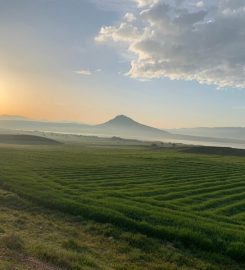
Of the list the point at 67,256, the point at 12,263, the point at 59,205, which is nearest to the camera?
the point at 12,263

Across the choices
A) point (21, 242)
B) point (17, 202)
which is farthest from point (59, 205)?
point (21, 242)

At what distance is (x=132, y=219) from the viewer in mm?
21812

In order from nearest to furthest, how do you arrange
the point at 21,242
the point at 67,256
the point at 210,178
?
1. the point at 67,256
2. the point at 21,242
3. the point at 210,178

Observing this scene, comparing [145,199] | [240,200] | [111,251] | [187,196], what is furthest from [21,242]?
[240,200]

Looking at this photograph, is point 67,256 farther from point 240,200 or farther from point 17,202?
point 240,200

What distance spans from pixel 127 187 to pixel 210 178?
12.1m

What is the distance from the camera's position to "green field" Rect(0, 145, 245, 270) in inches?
663

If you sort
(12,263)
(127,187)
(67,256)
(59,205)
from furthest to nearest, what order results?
(127,187), (59,205), (67,256), (12,263)

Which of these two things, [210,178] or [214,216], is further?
[210,178]

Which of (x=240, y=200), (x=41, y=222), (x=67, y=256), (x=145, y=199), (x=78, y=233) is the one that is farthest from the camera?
(x=240, y=200)

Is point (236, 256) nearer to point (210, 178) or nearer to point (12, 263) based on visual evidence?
point (12, 263)

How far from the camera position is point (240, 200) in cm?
2917

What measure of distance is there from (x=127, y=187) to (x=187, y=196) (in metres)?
5.24

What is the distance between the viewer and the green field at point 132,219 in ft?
55.3
